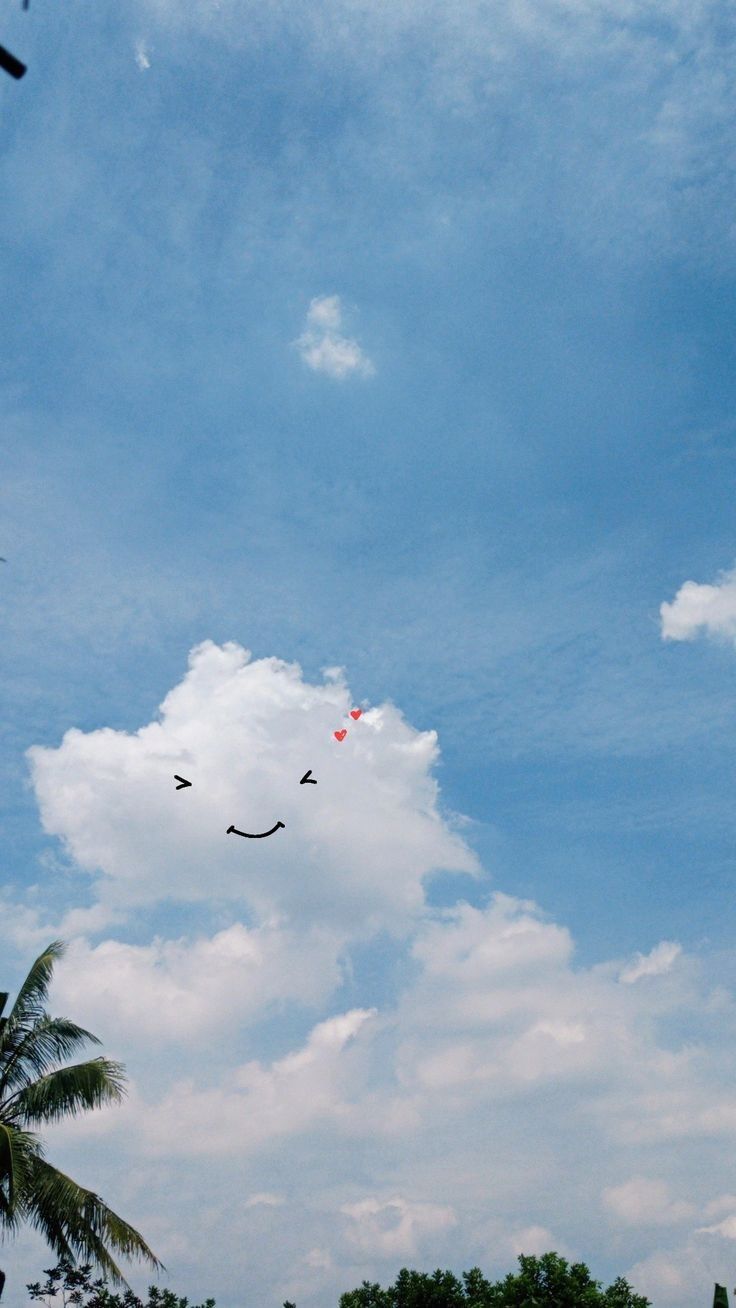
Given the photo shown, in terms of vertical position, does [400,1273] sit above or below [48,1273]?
above

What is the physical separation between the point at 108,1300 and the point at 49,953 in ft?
51.6

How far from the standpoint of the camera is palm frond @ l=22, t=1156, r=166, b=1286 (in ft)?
74.7

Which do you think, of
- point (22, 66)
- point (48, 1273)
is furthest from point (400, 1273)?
point (22, 66)

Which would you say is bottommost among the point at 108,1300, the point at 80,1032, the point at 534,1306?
the point at 108,1300

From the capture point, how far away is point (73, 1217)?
74.9ft

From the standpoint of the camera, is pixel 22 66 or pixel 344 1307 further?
pixel 344 1307

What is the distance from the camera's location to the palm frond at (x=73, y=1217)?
896 inches

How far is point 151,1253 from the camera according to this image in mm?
23531

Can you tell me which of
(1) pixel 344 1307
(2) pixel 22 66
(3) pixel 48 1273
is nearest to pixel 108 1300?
(3) pixel 48 1273

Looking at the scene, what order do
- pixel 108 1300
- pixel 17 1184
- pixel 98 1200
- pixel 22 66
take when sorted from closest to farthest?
pixel 22 66
pixel 17 1184
pixel 98 1200
pixel 108 1300

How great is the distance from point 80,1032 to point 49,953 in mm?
2070

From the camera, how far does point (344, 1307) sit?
130ft

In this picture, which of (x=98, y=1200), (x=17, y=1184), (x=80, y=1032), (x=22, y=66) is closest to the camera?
(x=22, y=66)

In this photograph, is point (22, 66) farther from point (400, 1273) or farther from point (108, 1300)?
point (400, 1273)
